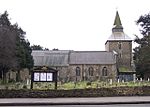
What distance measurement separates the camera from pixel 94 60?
9462 centimetres

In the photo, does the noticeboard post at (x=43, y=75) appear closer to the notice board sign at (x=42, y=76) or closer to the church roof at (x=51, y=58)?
the notice board sign at (x=42, y=76)

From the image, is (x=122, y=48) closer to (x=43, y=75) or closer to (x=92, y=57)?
(x=92, y=57)

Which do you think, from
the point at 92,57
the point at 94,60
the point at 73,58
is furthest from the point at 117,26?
the point at 73,58

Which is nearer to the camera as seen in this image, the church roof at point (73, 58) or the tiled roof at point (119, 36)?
the church roof at point (73, 58)

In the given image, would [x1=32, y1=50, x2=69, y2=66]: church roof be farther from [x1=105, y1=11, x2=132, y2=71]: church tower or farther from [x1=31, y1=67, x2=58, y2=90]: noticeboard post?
[x1=31, y1=67, x2=58, y2=90]: noticeboard post

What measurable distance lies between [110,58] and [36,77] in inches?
2542

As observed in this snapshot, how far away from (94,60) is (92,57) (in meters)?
1.20

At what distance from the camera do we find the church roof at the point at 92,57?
9338cm

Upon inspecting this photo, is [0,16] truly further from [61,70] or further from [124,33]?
[124,33]

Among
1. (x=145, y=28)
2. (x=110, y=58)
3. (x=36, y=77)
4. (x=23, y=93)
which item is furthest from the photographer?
(x=110, y=58)

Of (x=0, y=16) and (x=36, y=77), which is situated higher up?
(x=0, y=16)

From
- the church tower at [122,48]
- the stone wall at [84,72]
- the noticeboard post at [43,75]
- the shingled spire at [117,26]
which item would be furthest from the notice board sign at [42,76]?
the shingled spire at [117,26]

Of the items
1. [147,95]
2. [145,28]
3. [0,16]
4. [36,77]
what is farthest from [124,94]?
[145,28]

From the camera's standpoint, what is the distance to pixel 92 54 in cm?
9656
